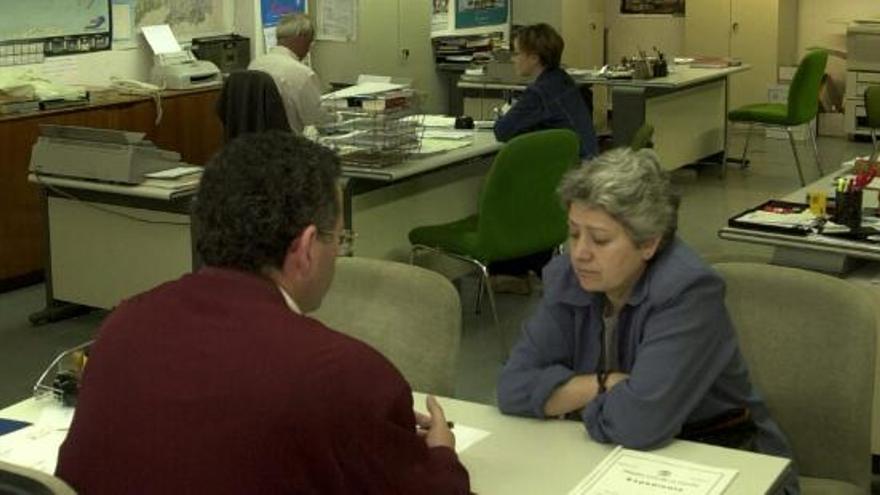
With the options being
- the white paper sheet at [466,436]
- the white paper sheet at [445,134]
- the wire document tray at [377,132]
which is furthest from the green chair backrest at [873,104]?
the white paper sheet at [466,436]

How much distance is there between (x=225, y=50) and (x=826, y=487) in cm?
586

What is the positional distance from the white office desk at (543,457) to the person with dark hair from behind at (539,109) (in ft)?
11.0

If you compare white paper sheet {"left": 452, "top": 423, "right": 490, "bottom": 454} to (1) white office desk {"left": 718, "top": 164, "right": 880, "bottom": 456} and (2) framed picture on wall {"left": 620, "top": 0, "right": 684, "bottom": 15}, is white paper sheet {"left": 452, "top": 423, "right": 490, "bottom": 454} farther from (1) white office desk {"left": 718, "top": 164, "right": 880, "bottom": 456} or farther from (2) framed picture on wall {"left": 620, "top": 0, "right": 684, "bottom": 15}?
(2) framed picture on wall {"left": 620, "top": 0, "right": 684, "bottom": 15}

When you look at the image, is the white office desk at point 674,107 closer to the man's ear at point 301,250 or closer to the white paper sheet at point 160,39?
the white paper sheet at point 160,39

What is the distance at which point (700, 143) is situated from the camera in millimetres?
8992

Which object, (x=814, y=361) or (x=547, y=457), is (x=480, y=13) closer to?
(x=814, y=361)

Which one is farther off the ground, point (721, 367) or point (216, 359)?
point (216, 359)

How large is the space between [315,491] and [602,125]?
28.3ft

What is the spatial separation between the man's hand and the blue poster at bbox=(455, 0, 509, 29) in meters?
8.16

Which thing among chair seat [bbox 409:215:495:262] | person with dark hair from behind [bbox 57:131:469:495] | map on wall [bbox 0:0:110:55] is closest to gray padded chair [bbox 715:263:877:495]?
person with dark hair from behind [bbox 57:131:469:495]

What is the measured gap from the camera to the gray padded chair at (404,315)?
2.81 m

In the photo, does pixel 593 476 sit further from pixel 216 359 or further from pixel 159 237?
pixel 159 237

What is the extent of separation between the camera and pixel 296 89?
624cm

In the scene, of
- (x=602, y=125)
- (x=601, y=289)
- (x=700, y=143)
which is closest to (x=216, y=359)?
(x=601, y=289)
